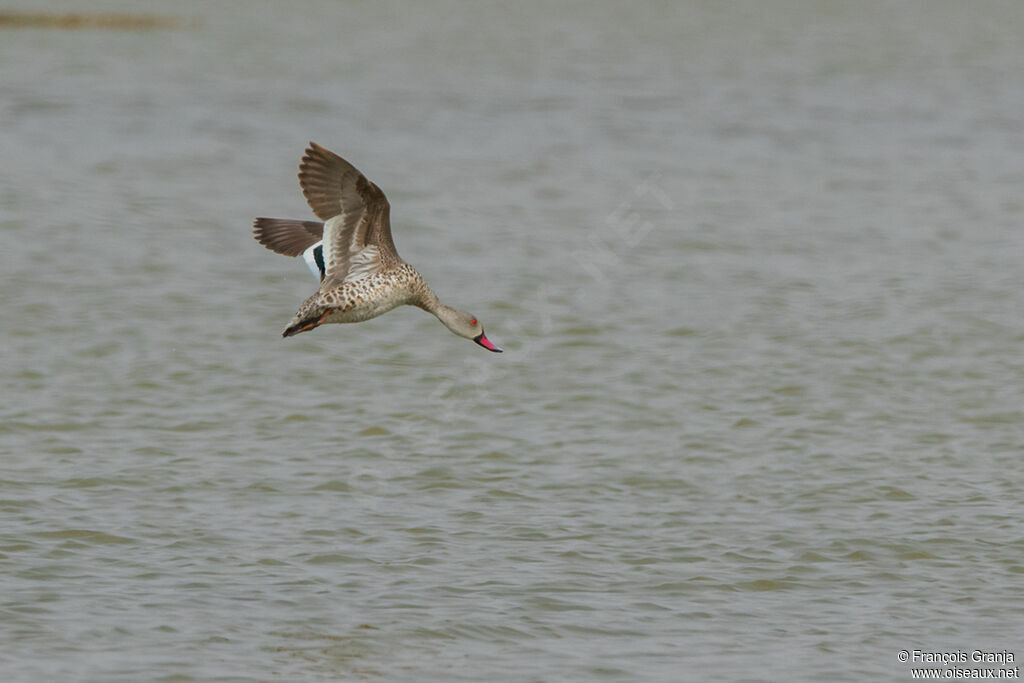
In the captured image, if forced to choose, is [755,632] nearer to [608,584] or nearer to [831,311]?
[608,584]

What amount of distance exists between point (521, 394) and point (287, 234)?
7198mm

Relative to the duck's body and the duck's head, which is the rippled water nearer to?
the duck's head

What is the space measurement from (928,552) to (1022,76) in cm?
2676

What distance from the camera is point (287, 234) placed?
383 inches

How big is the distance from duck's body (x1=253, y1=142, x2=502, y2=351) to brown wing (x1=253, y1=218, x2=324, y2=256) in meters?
0.54

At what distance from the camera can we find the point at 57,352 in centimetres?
1755

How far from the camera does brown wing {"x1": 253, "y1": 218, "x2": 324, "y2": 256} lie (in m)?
9.57

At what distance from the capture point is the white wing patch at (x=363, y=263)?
8.75m

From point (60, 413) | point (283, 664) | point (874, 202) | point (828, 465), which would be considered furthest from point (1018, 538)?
point (874, 202)

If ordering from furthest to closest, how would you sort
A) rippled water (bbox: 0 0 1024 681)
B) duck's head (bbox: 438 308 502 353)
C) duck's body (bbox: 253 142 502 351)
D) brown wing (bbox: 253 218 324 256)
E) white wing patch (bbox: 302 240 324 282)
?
rippled water (bbox: 0 0 1024 681), brown wing (bbox: 253 218 324 256), white wing patch (bbox: 302 240 324 282), duck's head (bbox: 438 308 502 353), duck's body (bbox: 253 142 502 351)
